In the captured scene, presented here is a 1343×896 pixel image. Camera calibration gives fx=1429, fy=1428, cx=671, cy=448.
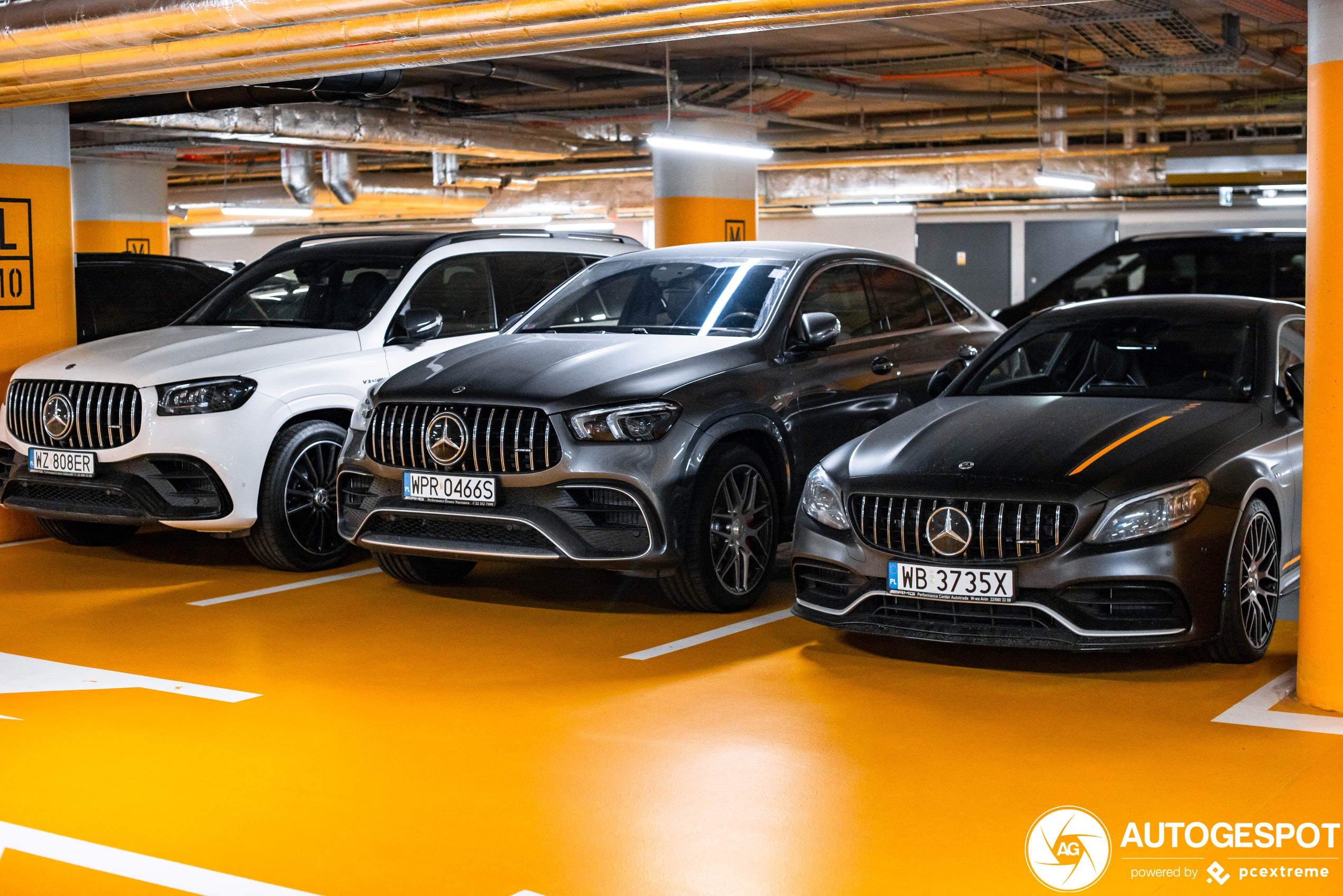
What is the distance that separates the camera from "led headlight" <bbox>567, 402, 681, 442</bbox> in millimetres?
5953

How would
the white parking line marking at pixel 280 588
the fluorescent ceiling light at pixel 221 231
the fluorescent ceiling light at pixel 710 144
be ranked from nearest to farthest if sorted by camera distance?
the white parking line marking at pixel 280 588 < the fluorescent ceiling light at pixel 710 144 < the fluorescent ceiling light at pixel 221 231

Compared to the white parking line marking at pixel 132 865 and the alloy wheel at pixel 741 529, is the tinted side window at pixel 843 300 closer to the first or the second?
the alloy wheel at pixel 741 529

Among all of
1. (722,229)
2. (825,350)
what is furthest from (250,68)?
(722,229)

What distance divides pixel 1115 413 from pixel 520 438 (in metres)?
2.43

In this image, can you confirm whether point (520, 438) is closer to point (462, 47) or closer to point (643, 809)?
point (462, 47)

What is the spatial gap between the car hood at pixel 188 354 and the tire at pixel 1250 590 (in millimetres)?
4625

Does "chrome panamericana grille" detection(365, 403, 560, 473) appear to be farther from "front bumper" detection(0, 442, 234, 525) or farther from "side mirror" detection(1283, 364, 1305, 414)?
"side mirror" detection(1283, 364, 1305, 414)

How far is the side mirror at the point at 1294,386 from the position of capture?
5926mm

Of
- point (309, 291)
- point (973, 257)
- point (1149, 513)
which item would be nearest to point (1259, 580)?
point (1149, 513)

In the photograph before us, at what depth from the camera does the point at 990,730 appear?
467 cm

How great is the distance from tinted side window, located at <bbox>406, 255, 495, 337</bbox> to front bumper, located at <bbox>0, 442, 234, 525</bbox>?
1.57 metres

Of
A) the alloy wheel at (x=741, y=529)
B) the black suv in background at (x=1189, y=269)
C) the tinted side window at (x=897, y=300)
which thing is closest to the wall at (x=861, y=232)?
the black suv in background at (x=1189, y=269)

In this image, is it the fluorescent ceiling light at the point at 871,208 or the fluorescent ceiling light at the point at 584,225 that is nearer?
the fluorescent ceiling light at the point at 871,208

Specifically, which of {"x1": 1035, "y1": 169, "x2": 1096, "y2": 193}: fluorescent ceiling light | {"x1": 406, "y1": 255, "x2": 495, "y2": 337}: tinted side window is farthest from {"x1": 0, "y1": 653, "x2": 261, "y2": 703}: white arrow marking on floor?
{"x1": 1035, "y1": 169, "x2": 1096, "y2": 193}: fluorescent ceiling light
